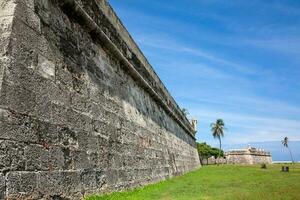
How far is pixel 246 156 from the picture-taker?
178ft

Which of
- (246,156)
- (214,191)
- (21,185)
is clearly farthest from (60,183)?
(246,156)

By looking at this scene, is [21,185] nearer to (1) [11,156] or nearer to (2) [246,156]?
(1) [11,156]

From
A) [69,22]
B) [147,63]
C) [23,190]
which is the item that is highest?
[147,63]

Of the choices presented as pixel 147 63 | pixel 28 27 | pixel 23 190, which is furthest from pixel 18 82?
pixel 147 63

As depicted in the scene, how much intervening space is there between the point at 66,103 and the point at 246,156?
5377 cm

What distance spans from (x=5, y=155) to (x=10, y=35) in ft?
4.19

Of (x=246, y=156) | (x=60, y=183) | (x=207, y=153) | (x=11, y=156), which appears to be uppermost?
(x=207, y=153)

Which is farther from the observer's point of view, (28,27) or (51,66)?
(51,66)

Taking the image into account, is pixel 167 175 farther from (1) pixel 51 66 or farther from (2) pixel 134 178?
(1) pixel 51 66

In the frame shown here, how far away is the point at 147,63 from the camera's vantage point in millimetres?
10219

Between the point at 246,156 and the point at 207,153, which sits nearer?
the point at 246,156

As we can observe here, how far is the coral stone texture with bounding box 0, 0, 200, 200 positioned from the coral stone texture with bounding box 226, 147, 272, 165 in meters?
50.0

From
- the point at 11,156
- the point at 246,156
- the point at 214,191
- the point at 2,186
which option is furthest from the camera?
the point at 246,156

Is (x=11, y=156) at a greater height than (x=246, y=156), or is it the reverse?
(x=246, y=156)
